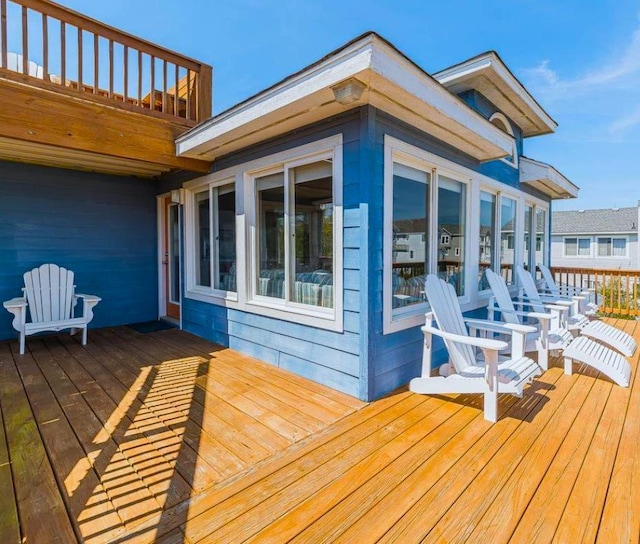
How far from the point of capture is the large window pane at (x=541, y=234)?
6.49m

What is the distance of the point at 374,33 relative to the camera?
2072 mm

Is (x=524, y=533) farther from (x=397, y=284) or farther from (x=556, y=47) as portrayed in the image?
(x=556, y=47)

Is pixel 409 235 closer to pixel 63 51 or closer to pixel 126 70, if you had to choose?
pixel 126 70

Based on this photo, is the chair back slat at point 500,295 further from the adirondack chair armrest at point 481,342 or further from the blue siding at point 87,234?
the blue siding at point 87,234

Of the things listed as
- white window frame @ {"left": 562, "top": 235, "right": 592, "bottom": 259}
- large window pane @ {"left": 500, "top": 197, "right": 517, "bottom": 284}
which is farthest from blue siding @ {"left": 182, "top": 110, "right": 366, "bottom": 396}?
white window frame @ {"left": 562, "top": 235, "right": 592, "bottom": 259}

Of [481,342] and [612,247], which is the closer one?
[481,342]

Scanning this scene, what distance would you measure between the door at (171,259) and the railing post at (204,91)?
1617 mm

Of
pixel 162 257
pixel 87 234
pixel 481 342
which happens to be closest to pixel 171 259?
pixel 162 257

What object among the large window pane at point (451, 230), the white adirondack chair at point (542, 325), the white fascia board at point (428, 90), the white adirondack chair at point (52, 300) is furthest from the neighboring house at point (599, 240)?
the white adirondack chair at point (52, 300)

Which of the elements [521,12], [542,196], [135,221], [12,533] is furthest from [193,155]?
[542,196]

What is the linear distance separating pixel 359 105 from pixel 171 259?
4.19m

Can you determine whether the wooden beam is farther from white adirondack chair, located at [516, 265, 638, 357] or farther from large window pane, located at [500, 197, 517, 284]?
white adirondack chair, located at [516, 265, 638, 357]

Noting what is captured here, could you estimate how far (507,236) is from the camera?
520 centimetres

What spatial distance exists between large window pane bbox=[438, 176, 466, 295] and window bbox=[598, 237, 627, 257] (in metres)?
19.7
